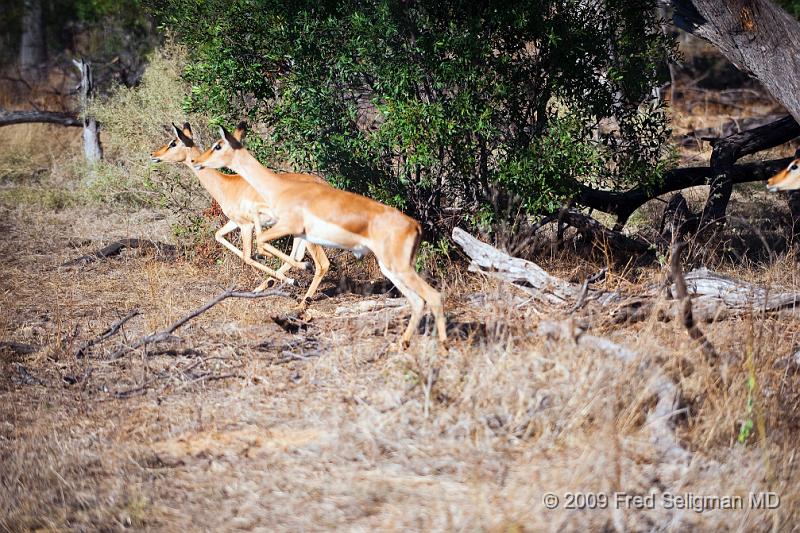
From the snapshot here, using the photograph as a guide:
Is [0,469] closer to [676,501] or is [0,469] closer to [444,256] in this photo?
[676,501]

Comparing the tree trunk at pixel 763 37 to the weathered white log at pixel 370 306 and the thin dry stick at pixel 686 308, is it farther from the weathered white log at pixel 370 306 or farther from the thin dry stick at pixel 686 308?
the weathered white log at pixel 370 306

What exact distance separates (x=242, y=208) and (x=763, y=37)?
4.90 m

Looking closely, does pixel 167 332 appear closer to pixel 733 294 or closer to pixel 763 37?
pixel 733 294

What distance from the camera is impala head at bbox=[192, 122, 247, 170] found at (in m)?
7.82

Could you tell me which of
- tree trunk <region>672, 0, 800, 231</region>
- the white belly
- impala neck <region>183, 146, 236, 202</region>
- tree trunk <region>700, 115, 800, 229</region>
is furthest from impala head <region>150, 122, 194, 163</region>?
tree trunk <region>700, 115, 800, 229</region>

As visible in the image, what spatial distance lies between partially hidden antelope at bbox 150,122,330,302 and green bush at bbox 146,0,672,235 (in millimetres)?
474

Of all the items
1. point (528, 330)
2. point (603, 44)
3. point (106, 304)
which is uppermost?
point (603, 44)

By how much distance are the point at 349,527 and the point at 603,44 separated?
545 cm

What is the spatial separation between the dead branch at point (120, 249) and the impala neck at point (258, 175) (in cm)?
255

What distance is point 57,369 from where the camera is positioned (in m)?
6.59

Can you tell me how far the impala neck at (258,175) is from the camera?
297 inches

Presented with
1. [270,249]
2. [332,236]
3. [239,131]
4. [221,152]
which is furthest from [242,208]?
[332,236]

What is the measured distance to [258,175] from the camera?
25.2ft

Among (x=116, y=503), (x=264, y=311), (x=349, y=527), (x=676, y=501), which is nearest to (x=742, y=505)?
(x=676, y=501)
